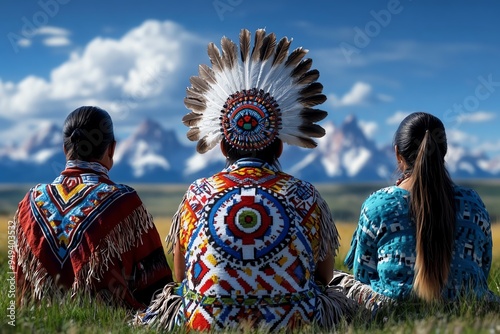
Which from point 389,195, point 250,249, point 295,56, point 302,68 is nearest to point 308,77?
point 302,68

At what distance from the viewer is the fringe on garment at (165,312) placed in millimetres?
5215

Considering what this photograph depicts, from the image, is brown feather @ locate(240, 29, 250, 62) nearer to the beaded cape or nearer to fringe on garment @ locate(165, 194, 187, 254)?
the beaded cape

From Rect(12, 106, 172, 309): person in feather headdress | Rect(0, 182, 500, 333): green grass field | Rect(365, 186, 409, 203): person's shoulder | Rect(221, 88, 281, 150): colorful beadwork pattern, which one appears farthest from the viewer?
Rect(12, 106, 172, 309): person in feather headdress

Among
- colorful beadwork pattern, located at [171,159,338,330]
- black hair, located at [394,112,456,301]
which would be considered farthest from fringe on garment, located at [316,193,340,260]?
black hair, located at [394,112,456,301]

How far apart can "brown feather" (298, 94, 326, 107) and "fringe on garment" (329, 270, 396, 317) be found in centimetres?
152

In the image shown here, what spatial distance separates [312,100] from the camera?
543 centimetres

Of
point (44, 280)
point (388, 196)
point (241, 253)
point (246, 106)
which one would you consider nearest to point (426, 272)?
point (388, 196)

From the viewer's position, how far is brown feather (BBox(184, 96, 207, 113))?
555 cm

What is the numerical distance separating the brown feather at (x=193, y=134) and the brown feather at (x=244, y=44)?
682mm

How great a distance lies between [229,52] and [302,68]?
56 cm

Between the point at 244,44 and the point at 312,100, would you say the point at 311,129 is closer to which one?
the point at 312,100

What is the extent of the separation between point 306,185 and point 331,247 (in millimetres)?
562

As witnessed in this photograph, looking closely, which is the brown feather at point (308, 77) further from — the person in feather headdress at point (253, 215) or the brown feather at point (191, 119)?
the brown feather at point (191, 119)

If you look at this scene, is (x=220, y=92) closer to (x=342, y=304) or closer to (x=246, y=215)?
(x=246, y=215)
